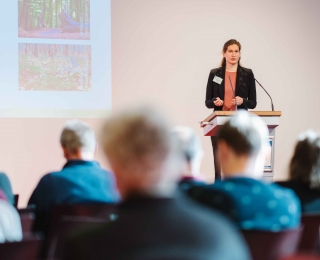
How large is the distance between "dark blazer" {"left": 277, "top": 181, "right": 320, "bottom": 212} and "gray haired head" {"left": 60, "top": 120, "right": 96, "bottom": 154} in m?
0.98

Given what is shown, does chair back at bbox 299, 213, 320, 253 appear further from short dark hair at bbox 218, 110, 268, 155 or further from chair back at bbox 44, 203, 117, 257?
chair back at bbox 44, 203, 117, 257

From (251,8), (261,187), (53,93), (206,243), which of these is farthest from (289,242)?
(251,8)

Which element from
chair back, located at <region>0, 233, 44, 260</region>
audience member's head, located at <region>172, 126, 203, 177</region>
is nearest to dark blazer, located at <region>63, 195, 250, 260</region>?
chair back, located at <region>0, 233, 44, 260</region>

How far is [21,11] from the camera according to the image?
614cm

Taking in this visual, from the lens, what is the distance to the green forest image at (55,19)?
6.18 m

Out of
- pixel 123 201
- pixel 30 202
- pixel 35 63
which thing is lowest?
pixel 30 202

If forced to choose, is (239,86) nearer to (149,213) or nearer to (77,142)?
(77,142)

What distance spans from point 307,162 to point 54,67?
451cm

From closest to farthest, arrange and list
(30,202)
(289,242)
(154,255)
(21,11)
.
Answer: (154,255) → (289,242) → (30,202) → (21,11)

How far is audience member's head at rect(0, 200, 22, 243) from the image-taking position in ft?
5.52

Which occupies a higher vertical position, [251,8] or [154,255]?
[251,8]

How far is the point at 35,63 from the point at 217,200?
4.91m

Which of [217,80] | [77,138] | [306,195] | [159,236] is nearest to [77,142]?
[77,138]

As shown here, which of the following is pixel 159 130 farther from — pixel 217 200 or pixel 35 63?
pixel 35 63
